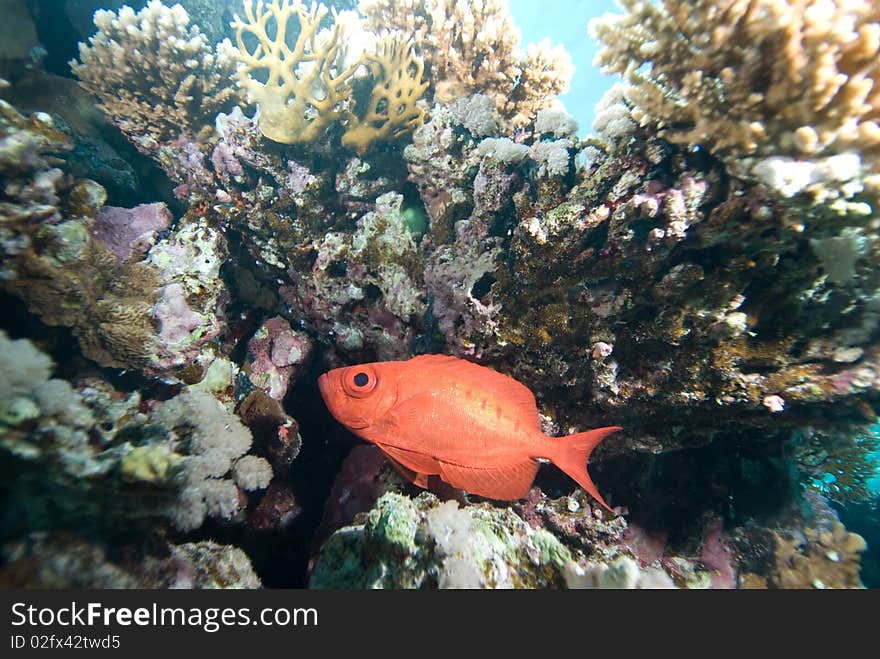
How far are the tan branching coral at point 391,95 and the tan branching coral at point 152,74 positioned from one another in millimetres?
1947

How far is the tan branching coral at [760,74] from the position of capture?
5.26 feet

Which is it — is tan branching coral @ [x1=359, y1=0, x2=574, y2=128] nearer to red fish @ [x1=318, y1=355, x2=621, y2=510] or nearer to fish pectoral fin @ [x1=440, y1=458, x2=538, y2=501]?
red fish @ [x1=318, y1=355, x2=621, y2=510]

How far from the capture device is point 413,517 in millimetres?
2178

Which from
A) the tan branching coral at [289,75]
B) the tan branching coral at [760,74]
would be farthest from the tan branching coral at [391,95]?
the tan branching coral at [760,74]

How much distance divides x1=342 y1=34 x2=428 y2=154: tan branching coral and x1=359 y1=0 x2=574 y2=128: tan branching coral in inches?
14.1

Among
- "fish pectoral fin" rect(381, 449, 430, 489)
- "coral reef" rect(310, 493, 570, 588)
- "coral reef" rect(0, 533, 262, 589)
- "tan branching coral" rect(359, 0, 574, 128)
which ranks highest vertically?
"tan branching coral" rect(359, 0, 574, 128)

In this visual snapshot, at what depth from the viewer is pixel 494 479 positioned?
230 cm

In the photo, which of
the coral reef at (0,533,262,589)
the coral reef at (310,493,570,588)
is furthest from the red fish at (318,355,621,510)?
the coral reef at (0,533,262,589)

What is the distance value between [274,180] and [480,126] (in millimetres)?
2381

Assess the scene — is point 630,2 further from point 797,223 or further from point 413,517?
point 413,517

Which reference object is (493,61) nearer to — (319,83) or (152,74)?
(319,83)

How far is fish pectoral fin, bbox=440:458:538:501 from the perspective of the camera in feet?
7.30

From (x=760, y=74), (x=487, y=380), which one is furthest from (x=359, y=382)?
(x=760, y=74)

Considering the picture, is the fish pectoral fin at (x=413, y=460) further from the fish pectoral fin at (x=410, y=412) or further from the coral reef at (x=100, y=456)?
the coral reef at (x=100, y=456)
